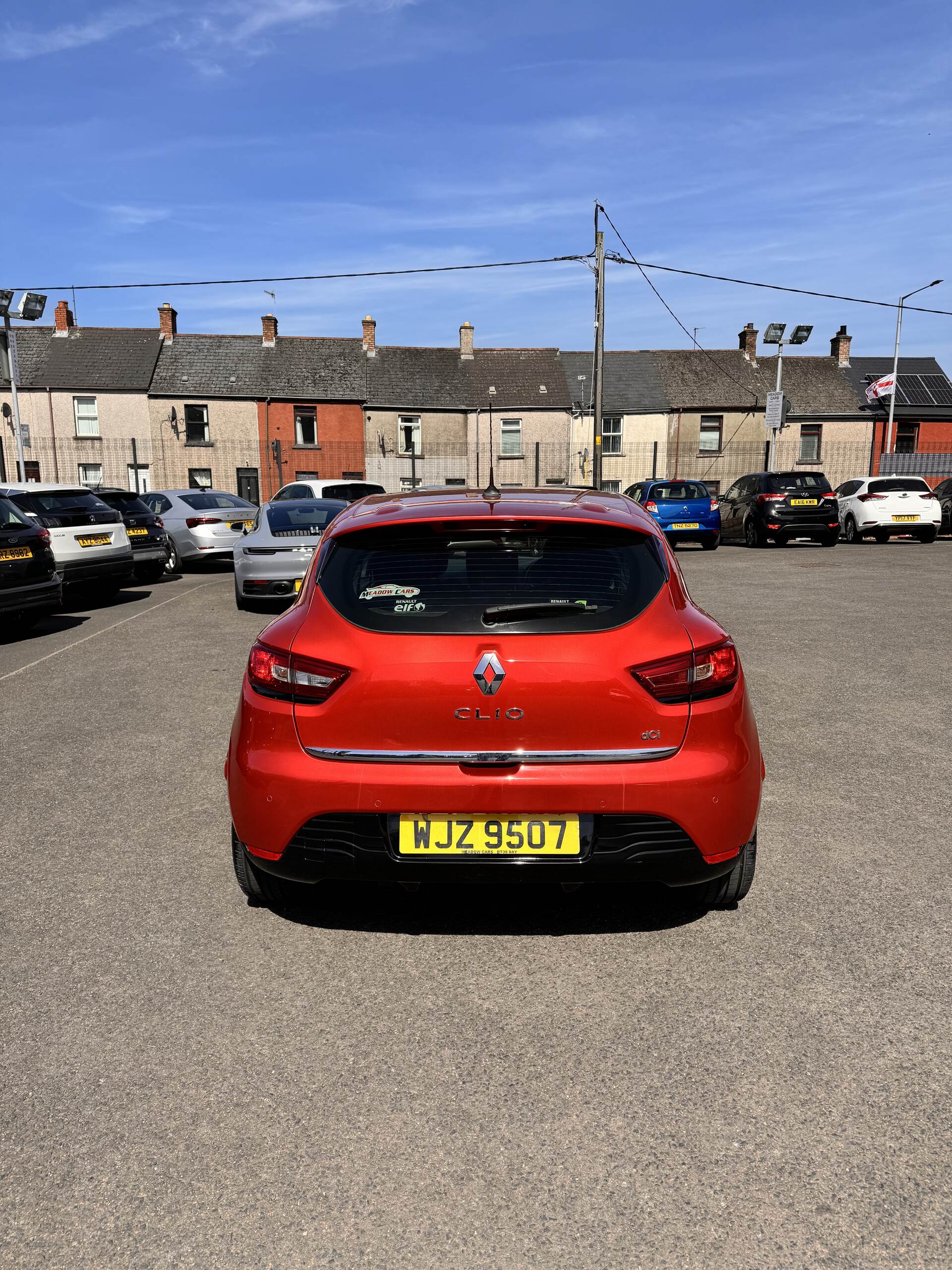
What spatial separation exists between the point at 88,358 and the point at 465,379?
16.7 metres

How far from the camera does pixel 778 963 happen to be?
332cm

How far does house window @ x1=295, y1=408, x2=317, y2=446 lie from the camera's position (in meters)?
43.1

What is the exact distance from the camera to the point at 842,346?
158 feet

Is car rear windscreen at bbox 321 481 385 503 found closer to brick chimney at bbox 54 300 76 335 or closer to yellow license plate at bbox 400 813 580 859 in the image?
yellow license plate at bbox 400 813 580 859

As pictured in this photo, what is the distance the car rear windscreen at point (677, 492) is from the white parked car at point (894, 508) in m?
3.97

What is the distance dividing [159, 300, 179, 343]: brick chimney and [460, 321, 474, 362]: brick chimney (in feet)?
43.1

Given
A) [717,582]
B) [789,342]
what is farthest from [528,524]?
[789,342]

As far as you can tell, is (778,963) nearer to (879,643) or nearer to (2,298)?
(879,643)

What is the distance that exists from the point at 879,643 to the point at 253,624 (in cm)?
685

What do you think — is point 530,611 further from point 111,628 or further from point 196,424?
point 196,424

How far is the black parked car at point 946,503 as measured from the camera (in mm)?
26266

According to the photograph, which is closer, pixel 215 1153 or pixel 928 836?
pixel 215 1153

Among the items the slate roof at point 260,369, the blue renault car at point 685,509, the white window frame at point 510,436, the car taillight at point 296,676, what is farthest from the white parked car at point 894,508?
the slate roof at point 260,369

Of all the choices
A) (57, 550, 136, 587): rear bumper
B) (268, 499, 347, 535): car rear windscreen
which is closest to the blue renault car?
(268, 499, 347, 535): car rear windscreen
